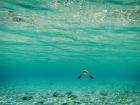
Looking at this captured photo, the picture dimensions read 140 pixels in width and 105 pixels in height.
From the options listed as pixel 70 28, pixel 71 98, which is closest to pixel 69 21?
pixel 70 28

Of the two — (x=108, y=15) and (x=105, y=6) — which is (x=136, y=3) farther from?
(x=108, y=15)

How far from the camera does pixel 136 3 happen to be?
1811 centimetres

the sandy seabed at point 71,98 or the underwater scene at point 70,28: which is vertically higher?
the underwater scene at point 70,28

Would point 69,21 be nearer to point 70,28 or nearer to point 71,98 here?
point 70,28

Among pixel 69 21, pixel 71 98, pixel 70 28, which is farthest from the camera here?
pixel 70 28

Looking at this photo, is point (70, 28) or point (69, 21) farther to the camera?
point (70, 28)

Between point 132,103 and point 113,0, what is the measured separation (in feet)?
27.6

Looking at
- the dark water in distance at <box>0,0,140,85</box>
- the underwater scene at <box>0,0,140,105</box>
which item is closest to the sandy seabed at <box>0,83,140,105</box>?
the underwater scene at <box>0,0,140,105</box>

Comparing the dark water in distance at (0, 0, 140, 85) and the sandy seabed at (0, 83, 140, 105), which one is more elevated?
the dark water in distance at (0, 0, 140, 85)

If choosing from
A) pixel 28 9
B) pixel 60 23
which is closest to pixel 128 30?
pixel 60 23

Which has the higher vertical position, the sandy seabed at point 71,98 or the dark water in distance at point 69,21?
the dark water in distance at point 69,21

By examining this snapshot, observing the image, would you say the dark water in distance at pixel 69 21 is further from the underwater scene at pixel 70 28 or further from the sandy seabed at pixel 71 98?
the sandy seabed at pixel 71 98

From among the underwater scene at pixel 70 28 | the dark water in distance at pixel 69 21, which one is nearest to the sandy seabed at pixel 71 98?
the underwater scene at pixel 70 28

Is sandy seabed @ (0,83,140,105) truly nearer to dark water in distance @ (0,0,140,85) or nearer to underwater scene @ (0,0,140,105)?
underwater scene @ (0,0,140,105)
